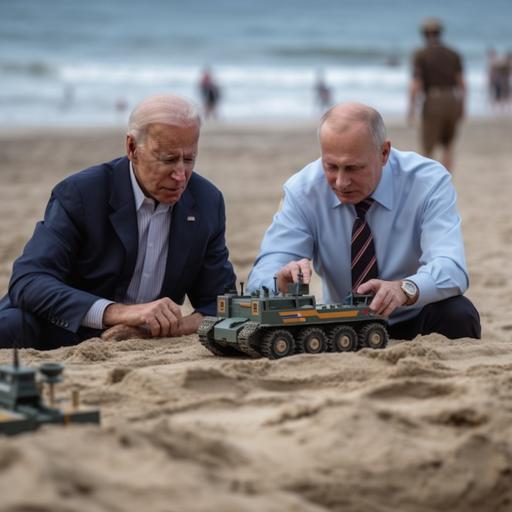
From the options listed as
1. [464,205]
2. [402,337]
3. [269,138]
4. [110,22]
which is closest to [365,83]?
[269,138]

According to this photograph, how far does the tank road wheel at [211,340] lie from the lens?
13.7ft

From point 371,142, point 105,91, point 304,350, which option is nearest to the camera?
point 304,350

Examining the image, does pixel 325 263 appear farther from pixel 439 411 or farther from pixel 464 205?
pixel 464 205

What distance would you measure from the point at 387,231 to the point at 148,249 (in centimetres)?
113

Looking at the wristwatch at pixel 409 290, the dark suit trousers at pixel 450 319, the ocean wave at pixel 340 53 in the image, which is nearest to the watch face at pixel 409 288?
the wristwatch at pixel 409 290

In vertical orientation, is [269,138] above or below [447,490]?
above

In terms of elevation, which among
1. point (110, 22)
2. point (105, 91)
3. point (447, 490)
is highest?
point (110, 22)

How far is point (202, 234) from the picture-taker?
15.9 feet

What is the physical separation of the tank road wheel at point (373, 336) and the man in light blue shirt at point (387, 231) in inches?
10.1

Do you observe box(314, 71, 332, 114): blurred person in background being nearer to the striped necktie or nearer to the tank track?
the striped necktie

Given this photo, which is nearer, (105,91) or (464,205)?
(464,205)

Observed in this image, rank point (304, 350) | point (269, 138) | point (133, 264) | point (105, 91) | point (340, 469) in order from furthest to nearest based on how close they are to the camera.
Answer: point (105, 91) → point (269, 138) → point (133, 264) → point (304, 350) → point (340, 469)

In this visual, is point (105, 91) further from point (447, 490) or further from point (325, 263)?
point (447, 490)

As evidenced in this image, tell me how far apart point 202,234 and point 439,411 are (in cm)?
197
